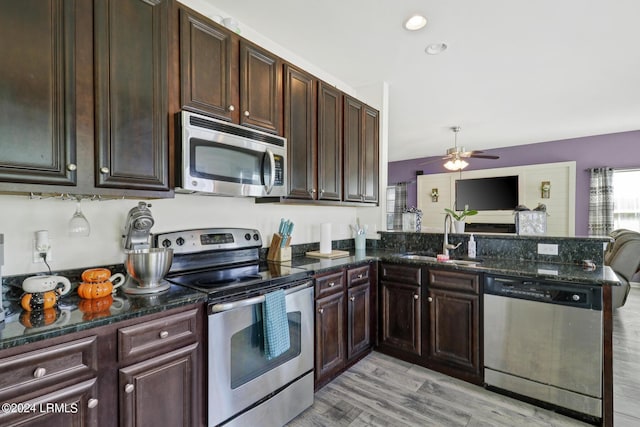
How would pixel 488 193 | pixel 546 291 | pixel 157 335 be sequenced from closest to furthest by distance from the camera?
pixel 157 335 < pixel 546 291 < pixel 488 193

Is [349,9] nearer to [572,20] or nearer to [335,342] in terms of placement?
[572,20]

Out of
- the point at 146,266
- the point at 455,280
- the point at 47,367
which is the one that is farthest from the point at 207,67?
the point at 455,280

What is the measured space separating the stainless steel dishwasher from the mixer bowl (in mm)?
2123

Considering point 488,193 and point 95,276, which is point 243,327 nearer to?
point 95,276

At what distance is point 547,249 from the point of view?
2.46 m

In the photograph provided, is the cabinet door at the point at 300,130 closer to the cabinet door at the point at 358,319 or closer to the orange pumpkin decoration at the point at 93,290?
the cabinet door at the point at 358,319

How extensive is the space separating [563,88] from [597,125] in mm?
2404

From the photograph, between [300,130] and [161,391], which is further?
[300,130]

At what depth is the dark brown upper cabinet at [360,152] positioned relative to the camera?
2.87 metres

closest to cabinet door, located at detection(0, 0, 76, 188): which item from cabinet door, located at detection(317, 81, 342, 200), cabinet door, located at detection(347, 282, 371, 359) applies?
cabinet door, located at detection(317, 81, 342, 200)

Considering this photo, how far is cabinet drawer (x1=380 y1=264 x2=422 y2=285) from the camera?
99.8 inches

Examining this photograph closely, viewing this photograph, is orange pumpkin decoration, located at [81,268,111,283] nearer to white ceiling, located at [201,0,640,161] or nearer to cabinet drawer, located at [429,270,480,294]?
white ceiling, located at [201,0,640,161]

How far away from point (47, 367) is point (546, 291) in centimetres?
259

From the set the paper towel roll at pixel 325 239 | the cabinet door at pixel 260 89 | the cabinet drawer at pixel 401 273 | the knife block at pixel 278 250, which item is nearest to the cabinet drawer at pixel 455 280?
the cabinet drawer at pixel 401 273
